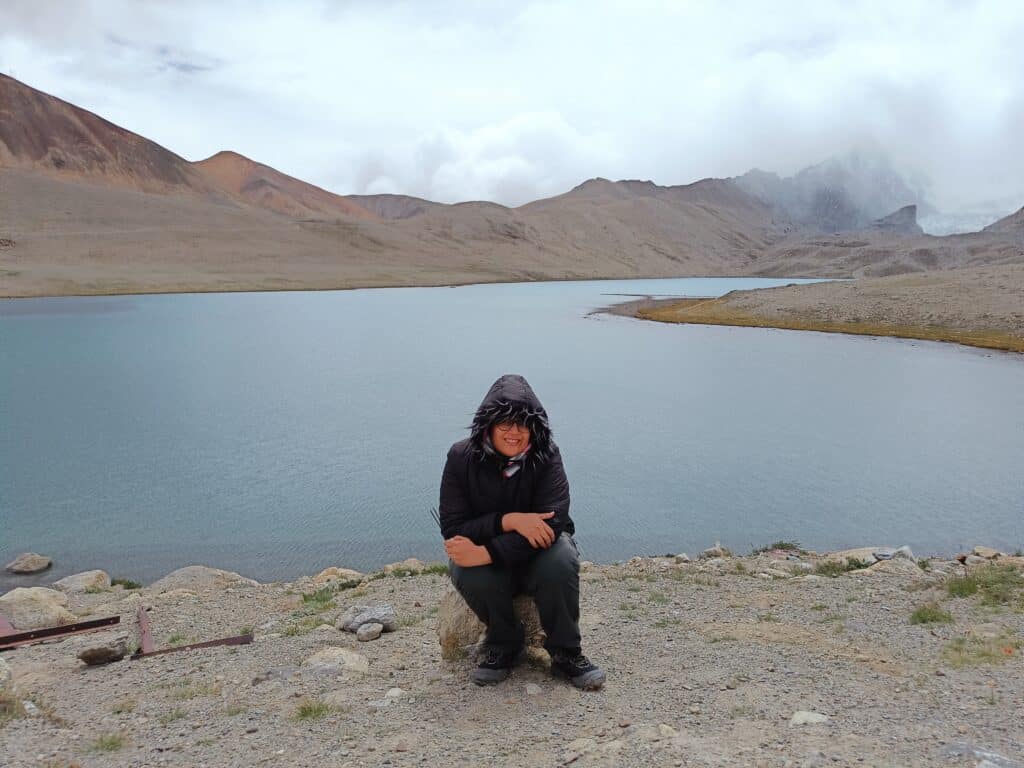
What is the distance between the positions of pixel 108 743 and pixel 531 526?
2737 mm

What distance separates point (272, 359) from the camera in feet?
125

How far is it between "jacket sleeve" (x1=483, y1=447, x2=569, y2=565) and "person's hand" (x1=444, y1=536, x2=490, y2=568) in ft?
0.15

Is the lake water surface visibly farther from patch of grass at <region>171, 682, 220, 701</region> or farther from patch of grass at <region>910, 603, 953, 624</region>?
patch of grass at <region>171, 682, 220, 701</region>

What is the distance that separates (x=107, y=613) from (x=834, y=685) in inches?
297

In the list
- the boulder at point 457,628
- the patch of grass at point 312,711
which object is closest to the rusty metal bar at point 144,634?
the patch of grass at point 312,711

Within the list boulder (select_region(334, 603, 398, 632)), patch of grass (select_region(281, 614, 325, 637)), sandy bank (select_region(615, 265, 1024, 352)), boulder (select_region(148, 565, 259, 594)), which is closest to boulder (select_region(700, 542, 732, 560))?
boulder (select_region(334, 603, 398, 632))

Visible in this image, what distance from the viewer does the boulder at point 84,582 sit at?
10.7 meters

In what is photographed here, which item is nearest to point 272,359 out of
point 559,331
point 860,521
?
point 559,331

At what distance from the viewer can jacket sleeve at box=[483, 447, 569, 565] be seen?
192 inches

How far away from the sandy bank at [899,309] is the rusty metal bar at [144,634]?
46.2 metres

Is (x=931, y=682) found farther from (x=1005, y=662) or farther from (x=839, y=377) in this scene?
(x=839, y=377)

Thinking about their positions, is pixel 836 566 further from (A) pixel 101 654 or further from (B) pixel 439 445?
(B) pixel 439 445

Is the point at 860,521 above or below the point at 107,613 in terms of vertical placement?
below

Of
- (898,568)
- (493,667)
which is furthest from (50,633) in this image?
(898,568)
